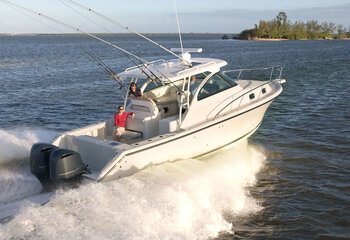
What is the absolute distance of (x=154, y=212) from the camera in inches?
278

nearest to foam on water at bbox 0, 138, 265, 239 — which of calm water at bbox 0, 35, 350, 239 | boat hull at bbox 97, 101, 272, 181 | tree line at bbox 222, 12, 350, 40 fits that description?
calm water at bbox 0, 35, 350, 239

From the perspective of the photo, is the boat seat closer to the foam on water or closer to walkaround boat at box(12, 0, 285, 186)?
walkaround boat at box(12, 0, 285, 186)

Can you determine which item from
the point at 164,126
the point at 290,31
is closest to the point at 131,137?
the point at 164,126

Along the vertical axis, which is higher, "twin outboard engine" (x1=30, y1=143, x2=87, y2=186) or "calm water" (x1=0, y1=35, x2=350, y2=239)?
"twin outboard engine" (x1=30, y1=143, x2=87, y2=186)

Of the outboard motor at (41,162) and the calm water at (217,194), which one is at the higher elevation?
the outboard motor at (41,162)

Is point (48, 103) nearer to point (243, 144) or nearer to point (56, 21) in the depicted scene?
point (243, 144)

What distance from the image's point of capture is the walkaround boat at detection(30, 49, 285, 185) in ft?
25.9

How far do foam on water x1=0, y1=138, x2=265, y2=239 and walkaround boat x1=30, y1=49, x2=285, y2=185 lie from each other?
0.37 metres

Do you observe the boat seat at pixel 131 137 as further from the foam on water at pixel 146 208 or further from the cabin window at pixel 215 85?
the cabin window at pixel 215 85

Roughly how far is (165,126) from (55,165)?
2.76 m

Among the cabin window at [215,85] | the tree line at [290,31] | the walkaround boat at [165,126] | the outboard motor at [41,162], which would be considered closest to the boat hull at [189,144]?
the walkaround boat at [165,126]

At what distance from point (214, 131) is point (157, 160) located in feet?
5.98

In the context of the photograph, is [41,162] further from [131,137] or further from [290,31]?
[290,31]

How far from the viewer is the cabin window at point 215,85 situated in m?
9.86
